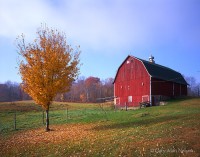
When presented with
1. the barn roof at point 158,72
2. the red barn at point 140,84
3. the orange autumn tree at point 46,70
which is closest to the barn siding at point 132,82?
the red barn at point 140,84

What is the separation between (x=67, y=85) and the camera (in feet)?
67.6

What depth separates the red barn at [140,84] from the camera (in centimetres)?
4216

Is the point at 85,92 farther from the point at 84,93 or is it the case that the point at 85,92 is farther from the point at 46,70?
the point at 46,70

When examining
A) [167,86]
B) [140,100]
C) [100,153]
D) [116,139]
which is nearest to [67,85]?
[116,139]

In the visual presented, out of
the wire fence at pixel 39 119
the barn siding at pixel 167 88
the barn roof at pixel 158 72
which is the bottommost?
the wire fence at pixel 39 119

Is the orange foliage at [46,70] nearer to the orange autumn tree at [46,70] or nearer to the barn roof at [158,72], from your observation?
the orange autumn tree at [46,70]

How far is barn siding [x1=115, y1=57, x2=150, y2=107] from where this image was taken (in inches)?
1683

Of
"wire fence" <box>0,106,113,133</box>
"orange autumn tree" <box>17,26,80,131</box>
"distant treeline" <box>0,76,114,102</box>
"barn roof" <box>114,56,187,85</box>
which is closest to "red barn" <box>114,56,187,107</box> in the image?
"barn roof" <box>114,56,187,85</box>

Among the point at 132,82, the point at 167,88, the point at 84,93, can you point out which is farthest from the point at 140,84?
the point at 84,93

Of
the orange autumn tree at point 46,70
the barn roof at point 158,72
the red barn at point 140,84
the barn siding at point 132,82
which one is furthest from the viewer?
the barn roof at point 158,72

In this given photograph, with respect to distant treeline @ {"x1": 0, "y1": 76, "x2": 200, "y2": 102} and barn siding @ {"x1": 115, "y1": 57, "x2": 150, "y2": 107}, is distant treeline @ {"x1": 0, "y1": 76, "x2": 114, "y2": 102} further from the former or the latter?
barn siding @ {"x1": 115, "y1": 57, "x2": 150, "y2": 107}

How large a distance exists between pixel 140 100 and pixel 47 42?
26.0 meters

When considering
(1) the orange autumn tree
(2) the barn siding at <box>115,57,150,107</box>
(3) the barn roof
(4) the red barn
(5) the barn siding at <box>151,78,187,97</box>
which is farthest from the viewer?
(3) the barn roof

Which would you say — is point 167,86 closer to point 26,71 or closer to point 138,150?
point 26,71
